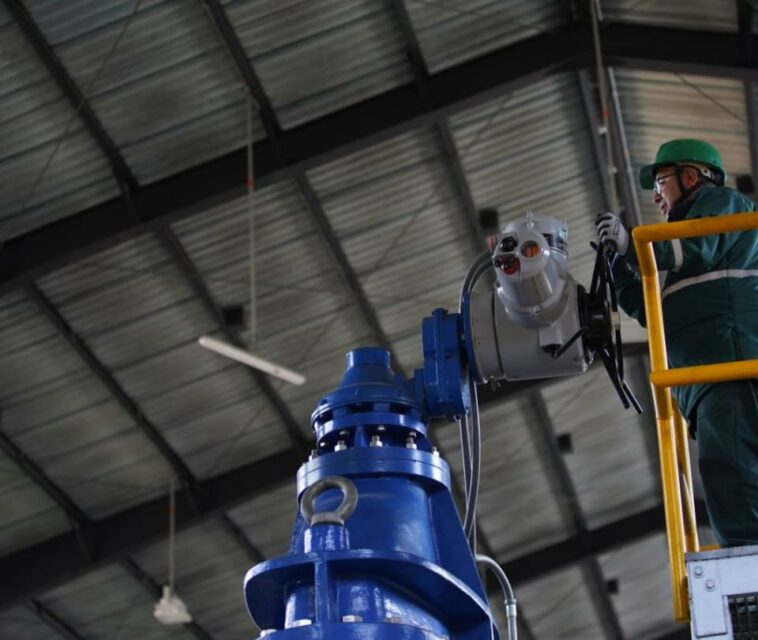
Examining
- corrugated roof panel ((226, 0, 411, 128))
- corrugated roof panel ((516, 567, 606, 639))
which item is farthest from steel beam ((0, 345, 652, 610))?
corrugated roof panel ((516, 567, 606, 639))

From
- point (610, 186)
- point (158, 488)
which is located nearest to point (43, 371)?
point (158, 488)

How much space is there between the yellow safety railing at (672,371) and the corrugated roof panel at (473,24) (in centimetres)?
1254

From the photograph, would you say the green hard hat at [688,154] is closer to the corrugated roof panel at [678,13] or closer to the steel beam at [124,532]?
the corrugated roof panel at [678,13]

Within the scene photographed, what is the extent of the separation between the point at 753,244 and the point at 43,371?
1540 cm

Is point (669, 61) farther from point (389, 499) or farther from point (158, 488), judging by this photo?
point (389, 499)

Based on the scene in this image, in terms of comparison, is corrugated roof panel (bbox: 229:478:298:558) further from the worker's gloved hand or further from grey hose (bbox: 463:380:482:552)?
the worker's gloved hand

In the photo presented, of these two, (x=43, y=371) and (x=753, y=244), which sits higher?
(x=43, y=371)

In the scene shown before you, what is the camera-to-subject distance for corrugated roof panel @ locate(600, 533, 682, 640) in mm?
29469

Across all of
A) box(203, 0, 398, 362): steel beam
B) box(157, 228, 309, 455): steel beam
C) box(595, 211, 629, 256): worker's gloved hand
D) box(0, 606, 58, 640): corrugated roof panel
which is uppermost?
box(203, 0, 398, 362): steel beam

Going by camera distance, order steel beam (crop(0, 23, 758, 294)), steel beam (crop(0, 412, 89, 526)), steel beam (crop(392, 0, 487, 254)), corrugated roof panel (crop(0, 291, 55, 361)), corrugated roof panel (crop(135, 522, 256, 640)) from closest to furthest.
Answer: steel beam (crop(392, 0, 487, 254)), steel beam (crop(0, 23, 758, 294)), corrugated roof panel (crop(0, 291, 55, 361)), steel beam (crop(0, 412, 89, 526)), corrugated roof panel (crop(135, 522, 256, 640))

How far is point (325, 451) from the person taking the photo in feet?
17.5

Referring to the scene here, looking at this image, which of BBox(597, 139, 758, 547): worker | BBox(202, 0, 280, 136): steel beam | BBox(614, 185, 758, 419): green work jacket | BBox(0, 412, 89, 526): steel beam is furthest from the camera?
BBox(0, 412, 89, 526): steel beam

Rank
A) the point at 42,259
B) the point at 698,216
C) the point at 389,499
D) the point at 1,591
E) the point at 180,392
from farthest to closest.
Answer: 1. the point at 1,591
2. the point at 180,392
3. the point at 42,259
4. the point at 698,216
5. the point at 389,499

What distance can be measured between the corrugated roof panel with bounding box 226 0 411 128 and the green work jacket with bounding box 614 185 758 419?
11.5 metres
